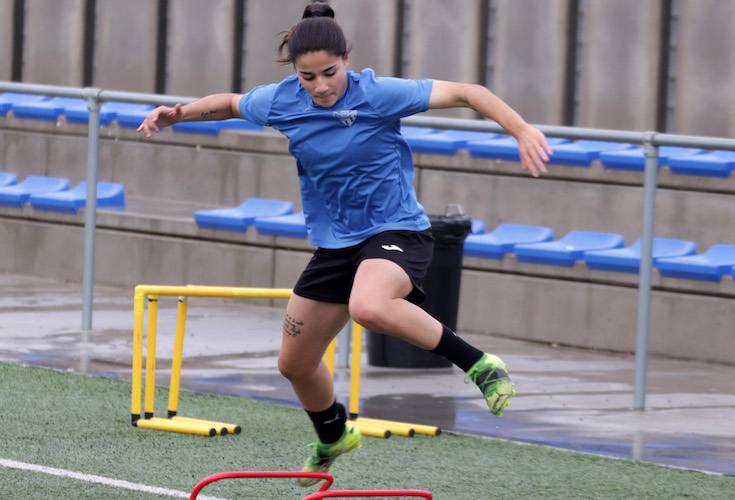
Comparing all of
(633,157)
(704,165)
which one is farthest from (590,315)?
(704,165)

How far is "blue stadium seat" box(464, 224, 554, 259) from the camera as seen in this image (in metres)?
13.4

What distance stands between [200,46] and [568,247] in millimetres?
7180

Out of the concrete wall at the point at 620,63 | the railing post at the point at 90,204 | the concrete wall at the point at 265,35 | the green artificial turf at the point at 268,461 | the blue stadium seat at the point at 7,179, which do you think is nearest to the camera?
the green artificial turf at the point at 268,461

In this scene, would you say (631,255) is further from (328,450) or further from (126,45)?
(126,45)

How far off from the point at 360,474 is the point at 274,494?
66 cm

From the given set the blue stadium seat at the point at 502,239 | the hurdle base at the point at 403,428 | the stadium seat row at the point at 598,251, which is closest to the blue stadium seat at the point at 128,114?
the blue stadium seat at the point at 502,239

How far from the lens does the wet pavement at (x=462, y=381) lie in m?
9.29

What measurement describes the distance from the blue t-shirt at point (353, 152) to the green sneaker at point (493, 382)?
61 cm

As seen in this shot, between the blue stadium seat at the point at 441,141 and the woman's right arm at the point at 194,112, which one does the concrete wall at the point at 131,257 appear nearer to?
the blue stadium seat at the point at 441,141

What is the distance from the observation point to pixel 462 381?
36.6ft

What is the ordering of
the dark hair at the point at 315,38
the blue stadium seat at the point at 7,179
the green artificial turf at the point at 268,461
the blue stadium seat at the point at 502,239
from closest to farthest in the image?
the dark hair at the point at 315,38, the green artificial turf at the point at 268,461, the blue stadium seat at the point at 502,239, the blue stadium seat at the point at 7,179

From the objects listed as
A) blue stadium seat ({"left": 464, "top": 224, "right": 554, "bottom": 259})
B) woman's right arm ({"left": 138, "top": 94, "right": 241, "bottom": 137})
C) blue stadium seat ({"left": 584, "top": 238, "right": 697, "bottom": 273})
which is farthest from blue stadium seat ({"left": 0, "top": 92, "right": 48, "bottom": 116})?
woman's right arm ({"left": 138, "top": 94, "right": 241, "bottom": 137})

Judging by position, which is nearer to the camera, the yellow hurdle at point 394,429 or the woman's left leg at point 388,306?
the woman's left leg at point 388,306

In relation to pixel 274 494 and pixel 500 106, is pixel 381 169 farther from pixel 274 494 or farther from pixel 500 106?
pixel 274 494
